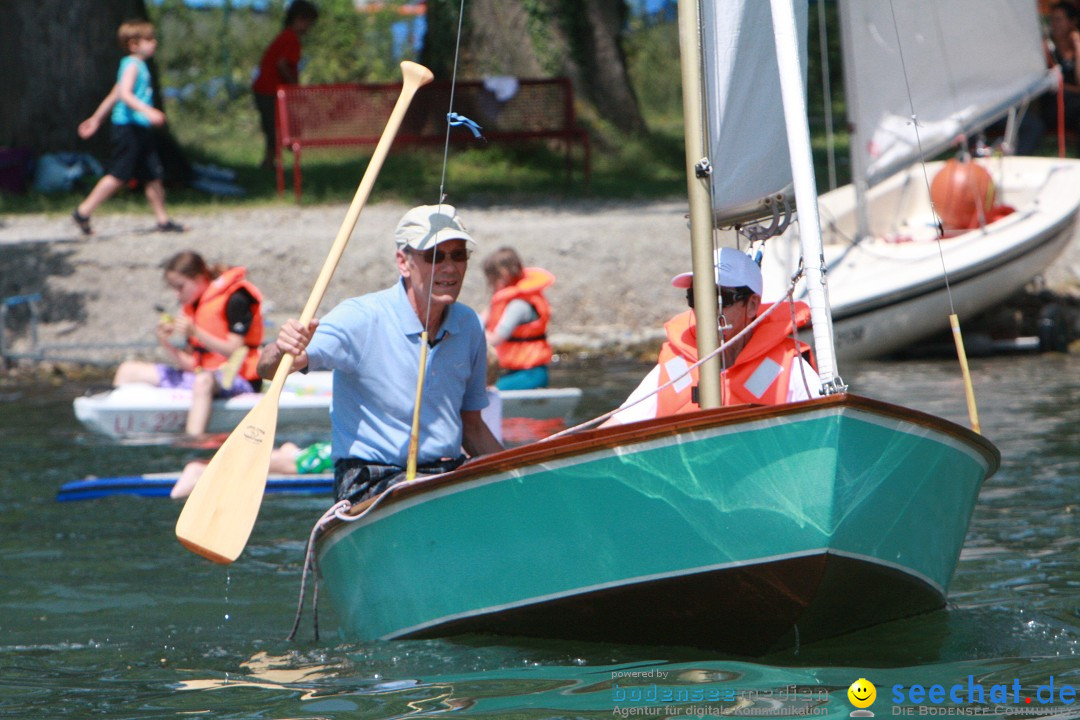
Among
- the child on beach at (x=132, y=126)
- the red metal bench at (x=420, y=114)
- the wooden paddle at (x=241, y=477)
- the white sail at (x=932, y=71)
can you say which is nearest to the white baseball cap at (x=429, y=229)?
the wooden paddle at (x=241, y=477)

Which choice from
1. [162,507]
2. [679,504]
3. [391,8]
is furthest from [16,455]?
[391,8]

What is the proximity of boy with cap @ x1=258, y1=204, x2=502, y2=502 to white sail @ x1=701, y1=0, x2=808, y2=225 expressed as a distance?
77 cm

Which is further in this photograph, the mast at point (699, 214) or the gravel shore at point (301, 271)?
the gravel shore at point (301, 271)

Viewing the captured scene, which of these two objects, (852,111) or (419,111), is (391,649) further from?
(419,111)

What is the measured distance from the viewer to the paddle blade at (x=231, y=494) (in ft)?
15.0

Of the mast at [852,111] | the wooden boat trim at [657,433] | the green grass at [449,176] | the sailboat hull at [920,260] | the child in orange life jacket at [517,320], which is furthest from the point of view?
the green grass at [449,176]

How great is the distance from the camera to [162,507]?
7020 mm

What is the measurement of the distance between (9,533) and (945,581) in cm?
393

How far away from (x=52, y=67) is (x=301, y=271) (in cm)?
385

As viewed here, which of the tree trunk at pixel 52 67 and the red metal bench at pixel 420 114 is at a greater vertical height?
the tree trunk at pixel 52 67

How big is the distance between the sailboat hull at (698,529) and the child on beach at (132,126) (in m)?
7.77

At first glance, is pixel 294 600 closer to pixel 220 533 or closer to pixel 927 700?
pixel 220 533

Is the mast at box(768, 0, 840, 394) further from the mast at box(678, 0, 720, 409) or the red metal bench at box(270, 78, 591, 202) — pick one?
the red metal bench at box(270, 78, 591, 202)

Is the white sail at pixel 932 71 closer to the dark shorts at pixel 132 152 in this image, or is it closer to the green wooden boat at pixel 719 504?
the dark shorts at pixel 132 152
